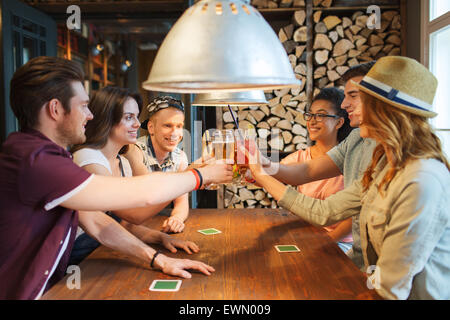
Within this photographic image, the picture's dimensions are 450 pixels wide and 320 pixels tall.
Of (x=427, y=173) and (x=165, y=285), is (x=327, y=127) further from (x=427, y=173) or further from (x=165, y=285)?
(x=165, y=285)

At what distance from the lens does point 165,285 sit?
4.12ft

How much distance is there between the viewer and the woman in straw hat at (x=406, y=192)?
1.16 meters

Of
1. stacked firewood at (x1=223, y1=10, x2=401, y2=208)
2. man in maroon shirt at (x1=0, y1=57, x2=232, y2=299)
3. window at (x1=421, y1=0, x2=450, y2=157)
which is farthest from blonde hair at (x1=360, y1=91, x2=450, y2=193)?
stacked firewood at (x1=223, y1=10, x2=401, y2=208)

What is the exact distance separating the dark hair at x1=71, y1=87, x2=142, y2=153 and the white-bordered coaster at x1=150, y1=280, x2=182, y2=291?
1.03 m

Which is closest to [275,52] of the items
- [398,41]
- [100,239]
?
[100,239]

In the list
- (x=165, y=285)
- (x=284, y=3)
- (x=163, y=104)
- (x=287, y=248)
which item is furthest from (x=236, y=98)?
(x=284, y=3)

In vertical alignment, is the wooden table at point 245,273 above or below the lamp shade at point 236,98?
below

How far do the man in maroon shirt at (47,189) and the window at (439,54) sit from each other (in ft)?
9.14

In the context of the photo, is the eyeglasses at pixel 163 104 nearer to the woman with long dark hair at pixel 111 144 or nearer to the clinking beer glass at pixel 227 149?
the woman with long dark hair at pixel 111 144

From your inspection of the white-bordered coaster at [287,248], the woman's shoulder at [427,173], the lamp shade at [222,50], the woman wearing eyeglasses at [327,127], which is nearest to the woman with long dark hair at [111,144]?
the white-bordered coaster at [287,248]

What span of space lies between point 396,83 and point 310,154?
169 cm

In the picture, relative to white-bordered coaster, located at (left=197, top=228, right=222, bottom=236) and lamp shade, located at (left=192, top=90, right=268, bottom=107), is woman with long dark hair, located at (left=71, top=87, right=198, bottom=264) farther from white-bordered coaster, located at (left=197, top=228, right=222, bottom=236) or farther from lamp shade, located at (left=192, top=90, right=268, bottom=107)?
lamp shade, located at (left=192, top=90, right=268, bottom=107)

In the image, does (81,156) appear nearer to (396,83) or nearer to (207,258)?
(207,258)

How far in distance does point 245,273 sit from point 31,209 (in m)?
0.74
